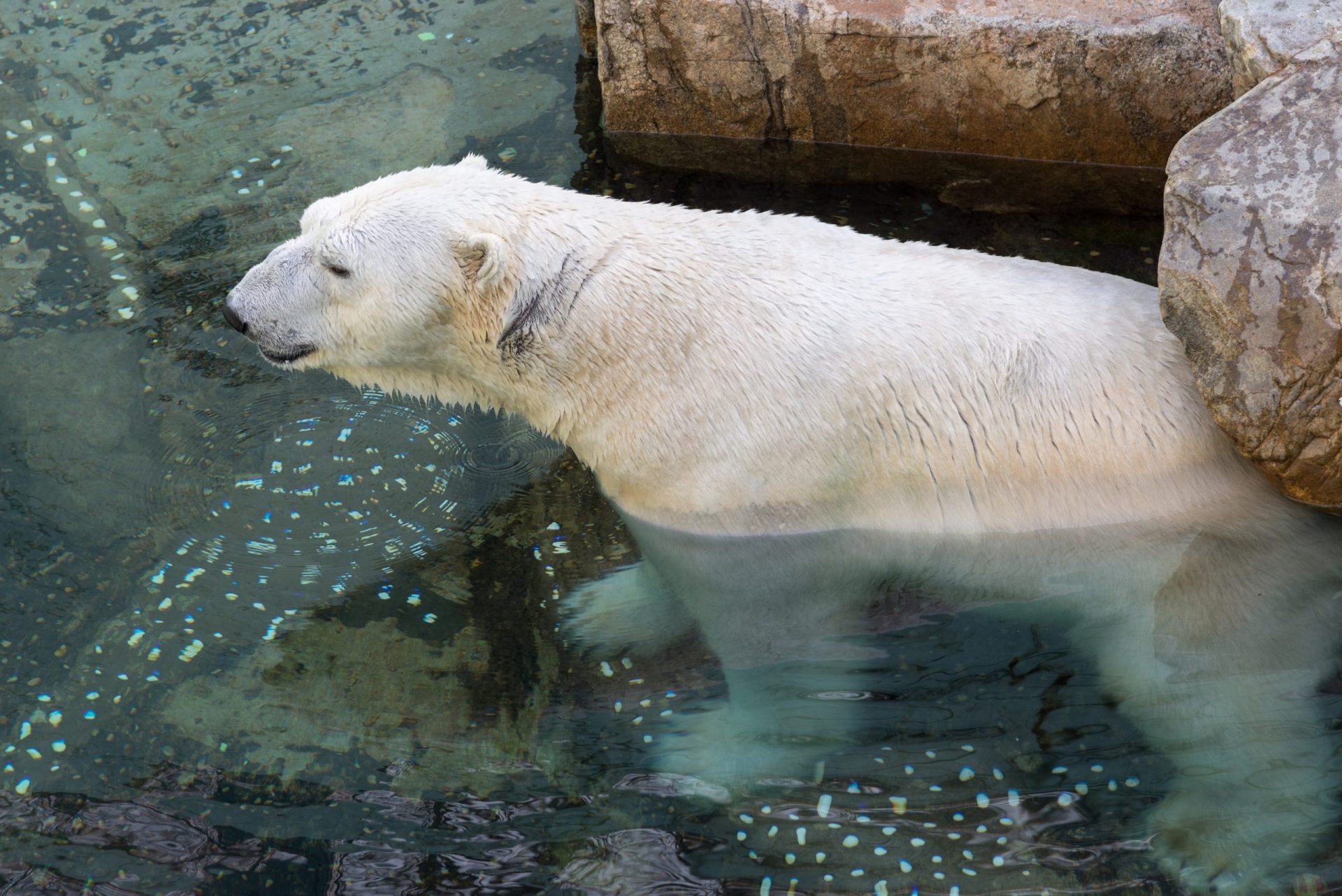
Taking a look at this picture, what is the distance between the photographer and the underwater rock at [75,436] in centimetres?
404

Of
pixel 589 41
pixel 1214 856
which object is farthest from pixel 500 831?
pixel 589 41

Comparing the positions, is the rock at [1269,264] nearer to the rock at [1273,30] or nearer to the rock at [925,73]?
the rock at [1273,30]

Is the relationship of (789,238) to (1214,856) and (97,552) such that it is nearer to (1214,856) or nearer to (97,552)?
(1214,856)

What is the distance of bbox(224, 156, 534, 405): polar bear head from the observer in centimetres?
335

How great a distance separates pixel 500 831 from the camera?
321cm

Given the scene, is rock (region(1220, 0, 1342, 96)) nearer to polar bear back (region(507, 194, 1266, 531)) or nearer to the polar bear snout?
polar bear back (region(507, 194, 1266, 531))

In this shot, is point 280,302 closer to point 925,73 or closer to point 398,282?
point 398,282

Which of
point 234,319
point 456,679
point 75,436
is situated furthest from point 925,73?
point 75,436

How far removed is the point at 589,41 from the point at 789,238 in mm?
2809

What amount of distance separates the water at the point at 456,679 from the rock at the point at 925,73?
0.45 metres

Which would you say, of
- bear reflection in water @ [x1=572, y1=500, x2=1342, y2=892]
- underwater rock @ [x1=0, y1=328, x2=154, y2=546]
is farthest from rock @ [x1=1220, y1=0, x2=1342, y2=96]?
underwater rock @ [x1=0, y1=328, x2=154, y2=546]

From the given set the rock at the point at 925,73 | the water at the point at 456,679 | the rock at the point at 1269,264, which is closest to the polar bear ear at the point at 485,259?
the water at the point at 456,679

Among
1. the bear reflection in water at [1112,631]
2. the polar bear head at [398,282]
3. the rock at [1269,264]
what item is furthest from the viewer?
the polar bear head at [398,282]

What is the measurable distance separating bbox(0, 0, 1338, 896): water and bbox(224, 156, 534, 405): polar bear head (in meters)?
0.70
